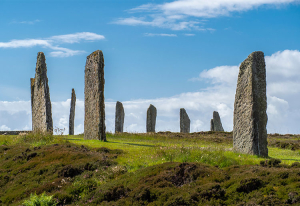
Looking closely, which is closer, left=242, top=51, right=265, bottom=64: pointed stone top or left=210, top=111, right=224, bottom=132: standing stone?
left=242, top=51, right=265, bottom=64: pointed stone top

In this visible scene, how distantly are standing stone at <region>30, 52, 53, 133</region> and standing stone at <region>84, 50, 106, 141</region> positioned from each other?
2853 mm

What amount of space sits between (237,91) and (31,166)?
34.9 ft

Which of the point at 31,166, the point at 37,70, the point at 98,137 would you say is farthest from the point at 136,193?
the point at 37,70

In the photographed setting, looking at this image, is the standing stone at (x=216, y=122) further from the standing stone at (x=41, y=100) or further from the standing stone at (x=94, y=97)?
the standing stone at (x=41, y=100)

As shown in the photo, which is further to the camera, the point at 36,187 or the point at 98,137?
the point at 98,137

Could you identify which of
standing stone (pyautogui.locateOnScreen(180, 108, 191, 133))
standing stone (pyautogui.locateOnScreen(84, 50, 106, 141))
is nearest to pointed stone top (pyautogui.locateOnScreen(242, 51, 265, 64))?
standing stone (pyautogui.locateOnScreen(84, 50, 106, 141))

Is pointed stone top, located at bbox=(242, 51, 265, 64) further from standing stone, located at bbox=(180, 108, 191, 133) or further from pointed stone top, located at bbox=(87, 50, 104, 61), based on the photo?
standing stone, located at bbox=(180, 108, 191, 133)

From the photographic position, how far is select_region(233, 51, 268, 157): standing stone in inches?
634

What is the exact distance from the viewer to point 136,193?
9.65m

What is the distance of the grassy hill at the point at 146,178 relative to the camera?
347 inches

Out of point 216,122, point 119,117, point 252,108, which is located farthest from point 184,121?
point 252,108

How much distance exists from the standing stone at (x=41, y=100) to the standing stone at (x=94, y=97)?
2853 millimetres

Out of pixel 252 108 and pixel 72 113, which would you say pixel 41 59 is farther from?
pixel 252 108

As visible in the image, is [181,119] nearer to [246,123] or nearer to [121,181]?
[246,123]
